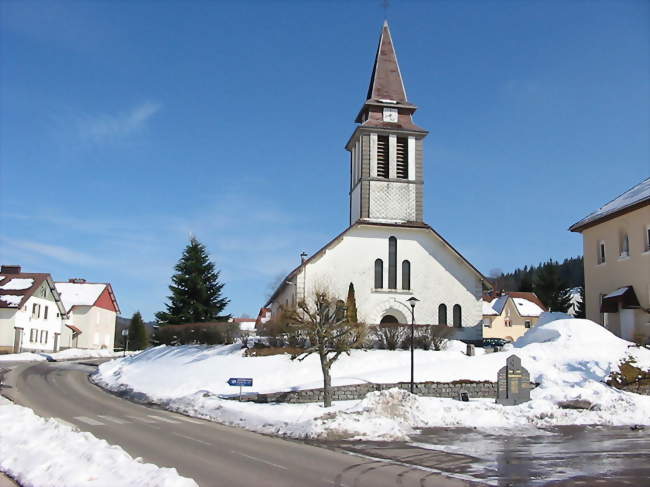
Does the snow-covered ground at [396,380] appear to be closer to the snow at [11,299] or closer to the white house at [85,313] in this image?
the snow at [11,299]

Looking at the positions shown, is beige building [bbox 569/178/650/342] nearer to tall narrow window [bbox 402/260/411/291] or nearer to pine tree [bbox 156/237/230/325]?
tall narrow window [bbox 402/260/411/291]

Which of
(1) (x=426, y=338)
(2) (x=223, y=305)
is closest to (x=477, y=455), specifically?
(1) (x=426, y=338)

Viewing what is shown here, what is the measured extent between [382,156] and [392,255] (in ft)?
20.4

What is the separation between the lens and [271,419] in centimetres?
1970

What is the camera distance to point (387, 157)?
38.9 metres

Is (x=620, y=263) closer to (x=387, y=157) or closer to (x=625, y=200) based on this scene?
(x=625, y=200)

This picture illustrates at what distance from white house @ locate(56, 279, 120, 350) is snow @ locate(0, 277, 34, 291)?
33.1 ft

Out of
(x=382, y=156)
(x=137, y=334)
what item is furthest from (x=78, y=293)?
(x=382, y=156)

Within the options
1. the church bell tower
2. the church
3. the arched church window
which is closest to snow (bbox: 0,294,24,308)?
the church

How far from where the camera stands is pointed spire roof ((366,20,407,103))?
40.2 m

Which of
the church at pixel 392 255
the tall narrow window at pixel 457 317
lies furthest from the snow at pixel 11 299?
the tall narrow window at pixel 457 317

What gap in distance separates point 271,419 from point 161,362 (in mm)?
16273

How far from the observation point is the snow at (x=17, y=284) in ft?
188

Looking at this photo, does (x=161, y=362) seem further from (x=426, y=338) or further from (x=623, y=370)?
(x=623, y=370)
